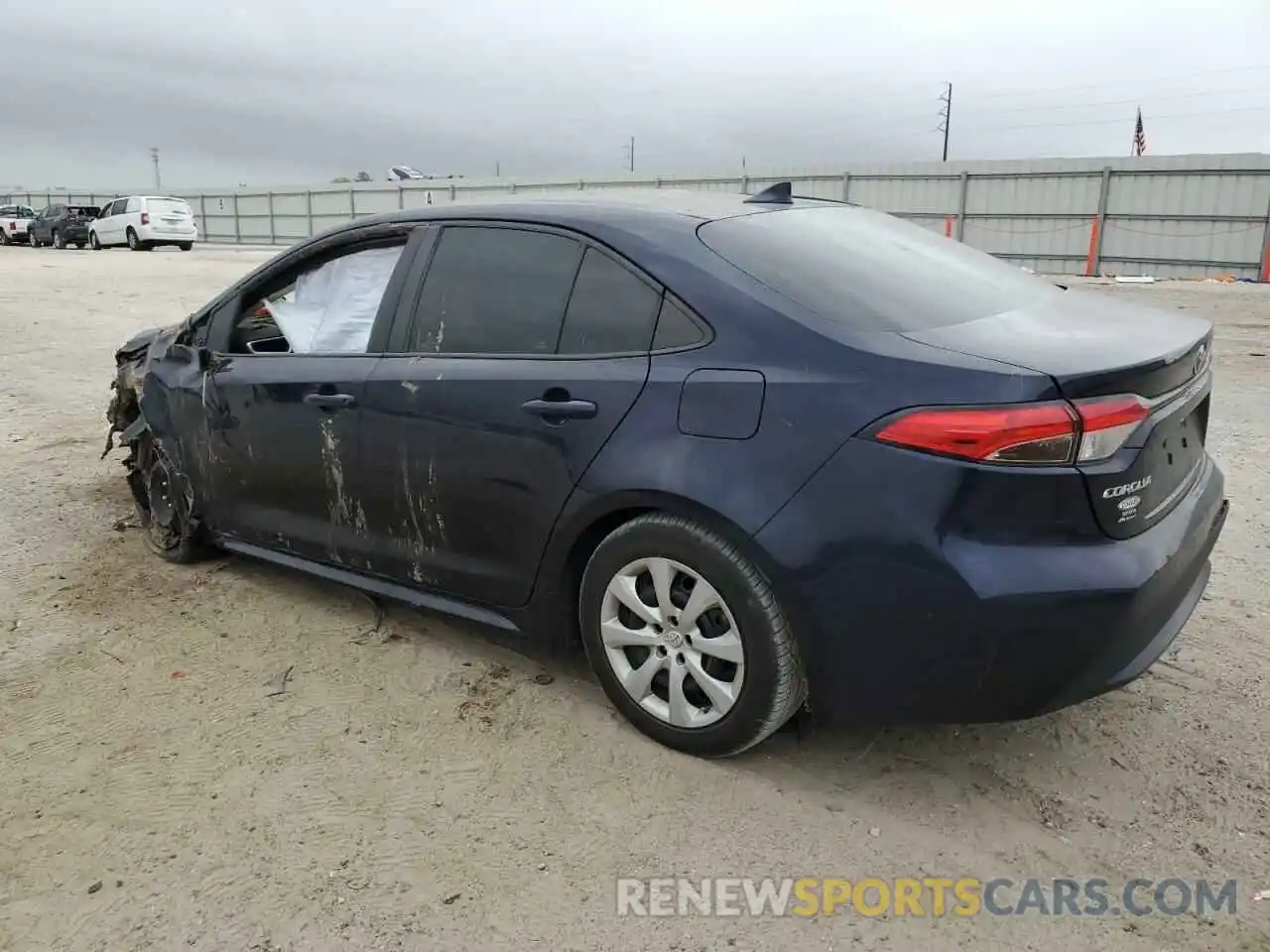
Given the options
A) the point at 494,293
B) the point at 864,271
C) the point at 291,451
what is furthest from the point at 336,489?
the point at 864,271

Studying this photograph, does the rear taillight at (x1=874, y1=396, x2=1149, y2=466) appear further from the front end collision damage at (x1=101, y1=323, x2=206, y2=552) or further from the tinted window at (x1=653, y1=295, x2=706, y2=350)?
the front end collision damage at (x1=101, y1=323, x2=206, y2=552)

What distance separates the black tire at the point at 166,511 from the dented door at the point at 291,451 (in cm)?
29

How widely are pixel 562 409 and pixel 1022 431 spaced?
50.1 inches

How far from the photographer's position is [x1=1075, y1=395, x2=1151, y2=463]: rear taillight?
2301 millimetres

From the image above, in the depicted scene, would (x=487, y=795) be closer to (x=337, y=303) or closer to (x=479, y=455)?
(x=479, y=455)

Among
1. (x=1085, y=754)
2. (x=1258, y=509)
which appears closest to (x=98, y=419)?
(x=1085, y=754)

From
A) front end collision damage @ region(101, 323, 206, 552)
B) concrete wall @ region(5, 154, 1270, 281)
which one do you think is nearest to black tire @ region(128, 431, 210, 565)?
front end collision damage @ region(101, 323, 206, 552)

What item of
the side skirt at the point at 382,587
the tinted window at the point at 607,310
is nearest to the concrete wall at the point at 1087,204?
the side skirt at the point at 382,587

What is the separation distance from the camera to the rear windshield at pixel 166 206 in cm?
3062

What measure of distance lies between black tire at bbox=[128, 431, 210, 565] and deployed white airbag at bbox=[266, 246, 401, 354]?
93 centimetres

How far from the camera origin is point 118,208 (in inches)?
1242

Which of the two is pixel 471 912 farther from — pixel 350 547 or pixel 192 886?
pixel 350 547

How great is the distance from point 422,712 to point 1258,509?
13.9 ft

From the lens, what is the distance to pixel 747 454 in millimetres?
2549
